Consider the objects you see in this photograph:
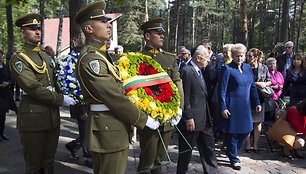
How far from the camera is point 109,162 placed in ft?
10.1

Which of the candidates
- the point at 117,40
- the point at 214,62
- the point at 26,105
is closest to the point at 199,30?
the point at 117,40

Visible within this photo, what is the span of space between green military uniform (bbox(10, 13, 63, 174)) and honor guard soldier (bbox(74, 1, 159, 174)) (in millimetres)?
1074

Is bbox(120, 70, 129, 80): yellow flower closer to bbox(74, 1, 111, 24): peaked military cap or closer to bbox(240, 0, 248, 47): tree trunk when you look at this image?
bbox(74, 1, 111, 24): peaked military cap

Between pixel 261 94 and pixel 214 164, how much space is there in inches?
88.4

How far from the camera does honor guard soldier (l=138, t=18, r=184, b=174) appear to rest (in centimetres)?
415

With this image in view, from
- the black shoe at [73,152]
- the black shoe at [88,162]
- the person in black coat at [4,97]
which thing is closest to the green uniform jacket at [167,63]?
the black shoe at [88,162]

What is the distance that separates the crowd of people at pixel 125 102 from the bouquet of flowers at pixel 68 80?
0.30 feet

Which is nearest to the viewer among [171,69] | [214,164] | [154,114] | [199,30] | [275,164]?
[154,114]

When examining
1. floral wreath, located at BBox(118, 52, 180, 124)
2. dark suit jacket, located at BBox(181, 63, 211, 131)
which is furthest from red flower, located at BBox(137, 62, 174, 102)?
dark suit jacket, located at BBox(181, 63, 211, 131)

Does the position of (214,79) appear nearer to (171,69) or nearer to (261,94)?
(261,94)

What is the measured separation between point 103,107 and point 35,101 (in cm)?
139

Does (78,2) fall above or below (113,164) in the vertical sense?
above

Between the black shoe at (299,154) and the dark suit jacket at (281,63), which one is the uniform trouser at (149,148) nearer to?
→ the black shoe at (299,154)

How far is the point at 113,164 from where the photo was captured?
3.10 m
